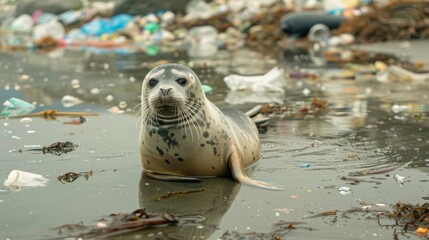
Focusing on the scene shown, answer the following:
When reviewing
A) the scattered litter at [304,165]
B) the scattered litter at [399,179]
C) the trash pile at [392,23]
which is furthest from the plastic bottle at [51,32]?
the scattered litter at [399,179]

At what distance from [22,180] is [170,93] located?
3.82ft

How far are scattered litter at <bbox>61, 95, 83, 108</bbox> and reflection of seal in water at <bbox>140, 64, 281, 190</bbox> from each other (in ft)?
12.8

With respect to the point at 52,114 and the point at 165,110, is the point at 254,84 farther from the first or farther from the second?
the point at 165,110

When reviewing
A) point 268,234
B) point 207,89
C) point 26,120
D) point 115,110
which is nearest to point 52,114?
point 26,120

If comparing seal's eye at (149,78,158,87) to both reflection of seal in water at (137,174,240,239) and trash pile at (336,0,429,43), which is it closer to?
reflection of seal in water at (137,174,240,239)

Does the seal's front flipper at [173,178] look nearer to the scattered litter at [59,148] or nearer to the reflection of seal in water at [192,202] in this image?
the reflection of seal in water at [192,202]

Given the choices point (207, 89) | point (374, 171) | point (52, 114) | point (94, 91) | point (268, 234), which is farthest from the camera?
point (94, 91)

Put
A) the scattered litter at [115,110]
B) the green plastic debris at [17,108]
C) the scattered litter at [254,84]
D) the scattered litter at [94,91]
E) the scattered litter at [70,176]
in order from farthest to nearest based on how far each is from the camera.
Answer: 1. the scattered litter at [254,84]
2. the scattered litter at [94,91]
3. the scattered litter at [115,110]
4. the green plastic debris at [17,108]
5. the scattered litter at [70,176]

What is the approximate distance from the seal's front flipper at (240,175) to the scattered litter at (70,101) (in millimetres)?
4131

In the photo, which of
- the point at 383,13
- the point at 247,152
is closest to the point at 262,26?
the point at 383,13

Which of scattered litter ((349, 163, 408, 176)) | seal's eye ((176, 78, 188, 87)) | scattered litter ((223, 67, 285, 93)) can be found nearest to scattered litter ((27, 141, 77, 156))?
seal's eye ((176, 78, 188, 87))

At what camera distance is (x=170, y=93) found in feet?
18.9

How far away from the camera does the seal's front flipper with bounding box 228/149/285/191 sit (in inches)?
229

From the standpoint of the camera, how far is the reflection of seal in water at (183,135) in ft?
19.4
